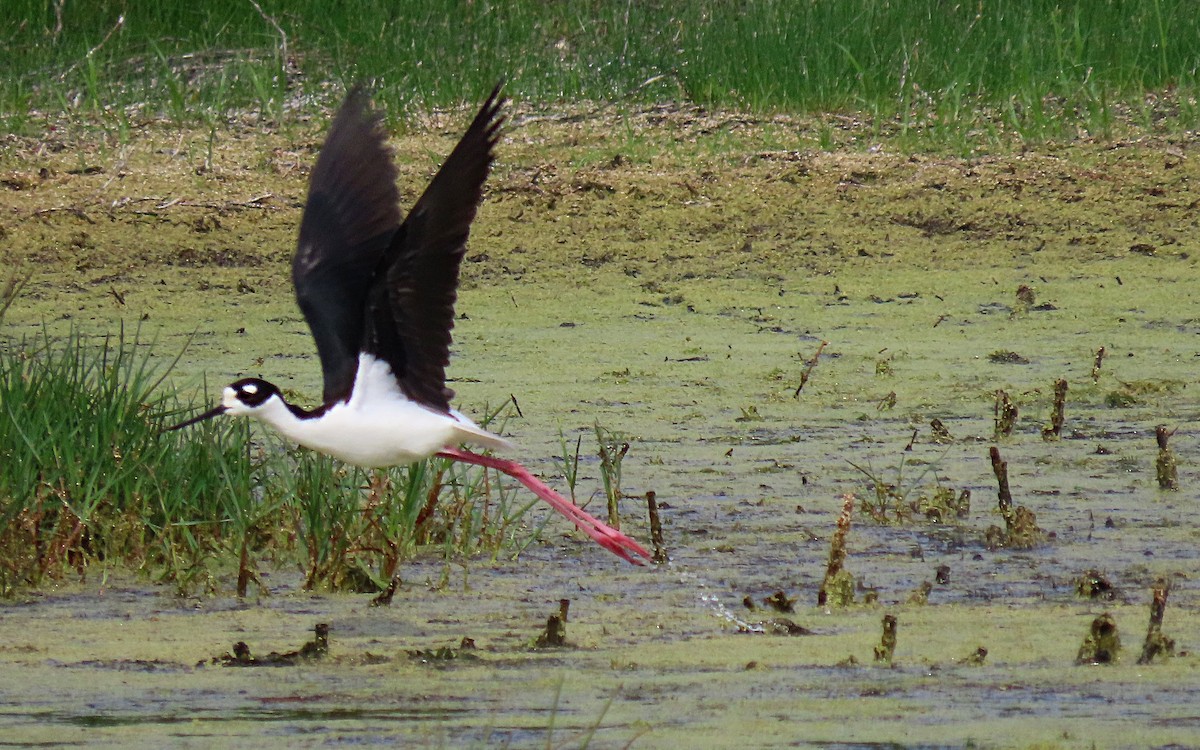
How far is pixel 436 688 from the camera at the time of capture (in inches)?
132

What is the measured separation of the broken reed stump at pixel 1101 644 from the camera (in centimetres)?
337

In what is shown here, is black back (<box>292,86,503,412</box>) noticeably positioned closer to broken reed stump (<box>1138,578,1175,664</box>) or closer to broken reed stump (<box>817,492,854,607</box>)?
broken reed stump (<box>817,492,854,607</box>)

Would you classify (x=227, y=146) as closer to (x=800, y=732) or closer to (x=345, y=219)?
(x=345, y=219)

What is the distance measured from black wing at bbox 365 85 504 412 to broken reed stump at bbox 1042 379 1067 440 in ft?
5.44

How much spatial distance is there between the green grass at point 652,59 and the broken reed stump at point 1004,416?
276 centimetres

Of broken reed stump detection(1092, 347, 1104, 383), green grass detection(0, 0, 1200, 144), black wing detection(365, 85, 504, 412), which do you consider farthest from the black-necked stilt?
green grass detection(0, 0, 1200, 144)

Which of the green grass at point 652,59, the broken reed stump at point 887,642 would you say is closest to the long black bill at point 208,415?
the broken reed stump at point 887,642

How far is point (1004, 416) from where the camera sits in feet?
16.7

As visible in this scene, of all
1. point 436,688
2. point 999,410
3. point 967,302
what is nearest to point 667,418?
point 999,410

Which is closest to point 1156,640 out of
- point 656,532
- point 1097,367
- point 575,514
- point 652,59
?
point 656,532

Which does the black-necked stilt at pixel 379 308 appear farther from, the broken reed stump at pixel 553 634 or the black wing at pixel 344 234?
the broken reed stump at pixel 553 634

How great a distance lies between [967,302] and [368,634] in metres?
3.20

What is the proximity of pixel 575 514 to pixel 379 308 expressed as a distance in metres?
0.65

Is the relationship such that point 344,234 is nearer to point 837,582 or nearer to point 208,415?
point 208,415
